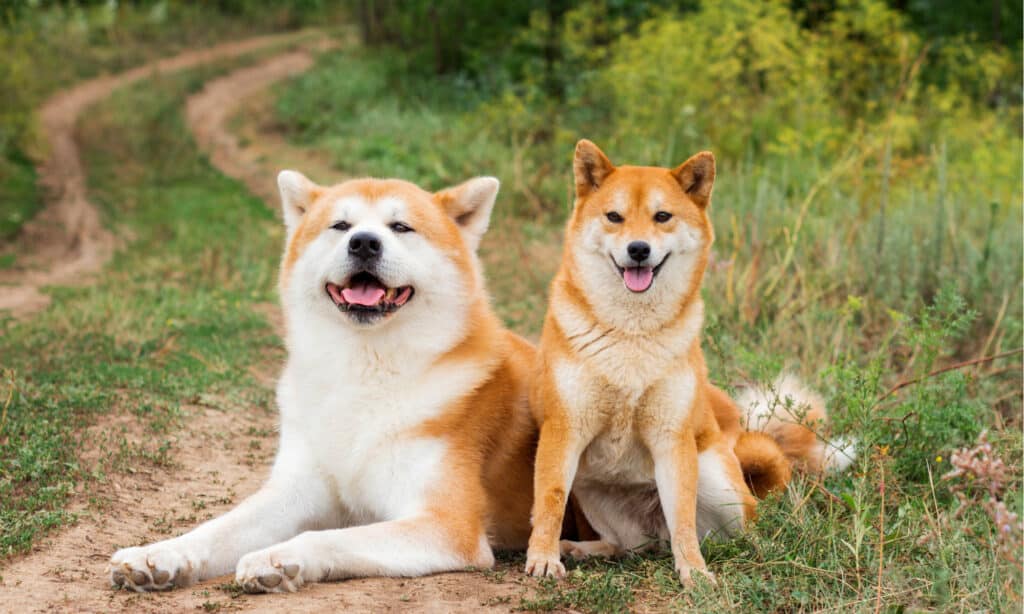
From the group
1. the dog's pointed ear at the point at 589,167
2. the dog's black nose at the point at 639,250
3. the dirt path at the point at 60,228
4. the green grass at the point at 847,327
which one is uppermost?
the dog's pointed ear at the point at 589,167

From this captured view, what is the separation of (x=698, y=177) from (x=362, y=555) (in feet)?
6.28

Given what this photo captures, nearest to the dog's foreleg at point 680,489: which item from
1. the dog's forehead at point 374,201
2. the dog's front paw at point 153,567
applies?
the dog's forehead at point 374,201

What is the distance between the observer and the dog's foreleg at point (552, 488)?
150 inches

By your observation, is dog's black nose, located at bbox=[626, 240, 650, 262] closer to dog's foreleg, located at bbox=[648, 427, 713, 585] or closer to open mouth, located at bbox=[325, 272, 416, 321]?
dog's foreleg, located at bbox=[648, 427, 713, 585]

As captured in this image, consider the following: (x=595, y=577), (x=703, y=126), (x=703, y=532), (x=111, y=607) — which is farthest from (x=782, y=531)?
(x=703, y=126)

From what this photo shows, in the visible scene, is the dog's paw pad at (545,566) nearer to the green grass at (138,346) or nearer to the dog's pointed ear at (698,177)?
the dog's pointed ear at (698,177)

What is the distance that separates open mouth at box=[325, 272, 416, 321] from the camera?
3.99 metres

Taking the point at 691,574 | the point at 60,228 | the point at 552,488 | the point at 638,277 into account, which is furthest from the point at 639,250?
the point at 60,228

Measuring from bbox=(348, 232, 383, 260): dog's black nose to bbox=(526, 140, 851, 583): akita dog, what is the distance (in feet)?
2.43

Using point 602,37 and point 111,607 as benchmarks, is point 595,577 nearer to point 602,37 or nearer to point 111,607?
point 111,607

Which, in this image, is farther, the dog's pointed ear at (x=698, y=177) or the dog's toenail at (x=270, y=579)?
the dog's pointed ear at (x=698, y=177)

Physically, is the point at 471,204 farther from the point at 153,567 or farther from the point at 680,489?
the point at 153,567

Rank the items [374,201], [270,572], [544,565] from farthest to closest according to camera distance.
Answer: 1. [374,201]
2. [544,565]
3. [270,572]

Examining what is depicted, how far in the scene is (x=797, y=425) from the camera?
4773mm
